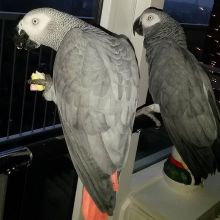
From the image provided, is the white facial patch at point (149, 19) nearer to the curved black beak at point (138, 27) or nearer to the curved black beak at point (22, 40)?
the curved black beak at point (138, 27)

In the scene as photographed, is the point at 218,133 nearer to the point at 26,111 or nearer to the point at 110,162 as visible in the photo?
the point at 110,162

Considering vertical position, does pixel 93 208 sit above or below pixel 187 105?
below

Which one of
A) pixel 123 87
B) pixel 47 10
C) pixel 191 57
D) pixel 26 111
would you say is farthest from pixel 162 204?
pixel 26 111

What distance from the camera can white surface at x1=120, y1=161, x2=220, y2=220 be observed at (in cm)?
132

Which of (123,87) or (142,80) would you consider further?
(142,80)

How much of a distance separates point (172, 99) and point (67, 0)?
0.79 metres

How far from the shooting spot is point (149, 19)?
1.09 metres

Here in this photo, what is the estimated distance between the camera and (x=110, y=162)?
2.60 feet

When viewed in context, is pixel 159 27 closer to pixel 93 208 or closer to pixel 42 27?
pixel 42 27

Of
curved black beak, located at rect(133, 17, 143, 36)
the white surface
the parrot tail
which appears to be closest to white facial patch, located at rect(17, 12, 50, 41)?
curved black beak, located at rect(133, 17, 143, 36)

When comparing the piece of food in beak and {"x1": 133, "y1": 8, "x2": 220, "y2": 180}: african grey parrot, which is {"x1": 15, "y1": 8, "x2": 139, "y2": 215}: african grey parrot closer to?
the piece of food in beak

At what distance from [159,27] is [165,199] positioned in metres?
0.70

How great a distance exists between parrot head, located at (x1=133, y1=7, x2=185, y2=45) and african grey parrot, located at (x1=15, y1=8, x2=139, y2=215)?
0.31 meters

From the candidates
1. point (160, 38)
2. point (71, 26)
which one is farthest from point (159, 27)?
point (71, 26)
